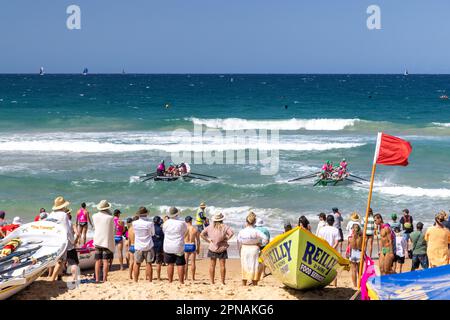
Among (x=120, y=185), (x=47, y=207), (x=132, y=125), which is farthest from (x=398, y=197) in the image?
(x=132, y=125)

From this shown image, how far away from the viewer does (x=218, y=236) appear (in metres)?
10.2

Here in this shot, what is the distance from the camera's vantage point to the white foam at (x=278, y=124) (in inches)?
1965

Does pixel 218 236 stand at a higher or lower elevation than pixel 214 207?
higher

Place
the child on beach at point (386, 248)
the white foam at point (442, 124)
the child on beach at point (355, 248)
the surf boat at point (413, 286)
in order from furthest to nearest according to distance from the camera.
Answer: the white foam at point (442, 124) < the child on beach at point (386, 248) < the child on beach at point (355, 248) < the surf boat at point (413, 286)

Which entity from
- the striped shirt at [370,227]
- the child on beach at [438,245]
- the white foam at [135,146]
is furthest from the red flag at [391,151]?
the white foam at [135,146]

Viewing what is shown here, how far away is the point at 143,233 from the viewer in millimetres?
10078

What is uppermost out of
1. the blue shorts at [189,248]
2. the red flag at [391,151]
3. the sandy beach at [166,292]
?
the red flag at [391,151]

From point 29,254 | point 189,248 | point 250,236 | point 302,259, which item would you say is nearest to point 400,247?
point 250,236

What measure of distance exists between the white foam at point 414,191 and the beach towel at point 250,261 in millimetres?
14382

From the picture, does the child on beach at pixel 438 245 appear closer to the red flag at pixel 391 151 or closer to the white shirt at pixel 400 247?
the red flag at pixel 391 151

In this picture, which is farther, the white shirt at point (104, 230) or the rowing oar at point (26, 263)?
the white shirt at point (104, 230)

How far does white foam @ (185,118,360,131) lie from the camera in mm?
49906
